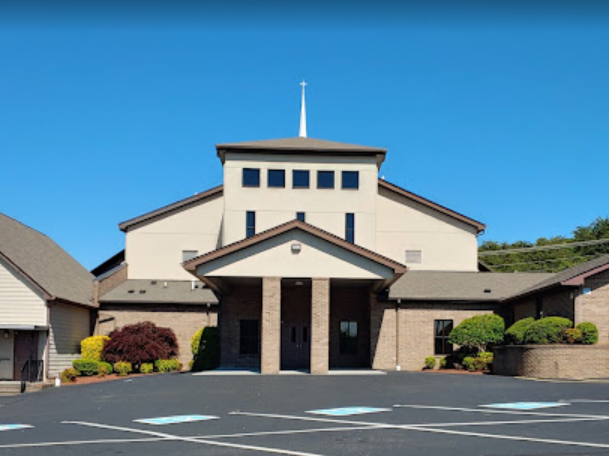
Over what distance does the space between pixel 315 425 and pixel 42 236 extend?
3326 cm

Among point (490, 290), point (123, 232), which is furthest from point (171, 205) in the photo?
point (490, 290)

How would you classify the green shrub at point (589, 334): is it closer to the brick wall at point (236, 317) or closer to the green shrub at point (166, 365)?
the brick wall at point (236, 317)

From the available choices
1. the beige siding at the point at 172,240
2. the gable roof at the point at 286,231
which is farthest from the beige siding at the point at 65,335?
the gable roof at the point at 286,231

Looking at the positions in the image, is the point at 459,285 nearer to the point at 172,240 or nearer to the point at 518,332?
the point at 518,332

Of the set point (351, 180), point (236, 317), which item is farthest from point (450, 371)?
point (351, 180)

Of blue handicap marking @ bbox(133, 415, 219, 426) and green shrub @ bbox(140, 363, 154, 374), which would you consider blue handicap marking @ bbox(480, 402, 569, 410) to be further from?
green shrub @ bbox(140, 363, 154, 374)

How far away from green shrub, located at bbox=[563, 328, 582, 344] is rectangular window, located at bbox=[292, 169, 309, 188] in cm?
1711

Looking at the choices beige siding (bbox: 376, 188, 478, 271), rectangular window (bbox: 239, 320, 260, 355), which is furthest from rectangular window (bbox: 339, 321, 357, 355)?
beige siding (bbox: 376, 188, 478, 271)

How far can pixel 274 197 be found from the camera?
41.7 metres

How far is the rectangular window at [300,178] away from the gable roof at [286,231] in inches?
344

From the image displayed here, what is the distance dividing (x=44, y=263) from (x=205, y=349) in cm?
885

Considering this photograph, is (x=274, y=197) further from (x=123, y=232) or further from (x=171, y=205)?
(x=123, y=232)

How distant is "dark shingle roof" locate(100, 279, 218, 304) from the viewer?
4047 centimetres

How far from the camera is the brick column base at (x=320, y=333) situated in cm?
3334
